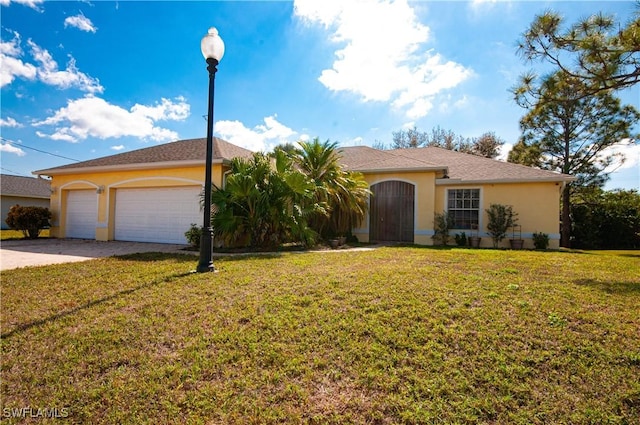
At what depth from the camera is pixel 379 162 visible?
1363cm

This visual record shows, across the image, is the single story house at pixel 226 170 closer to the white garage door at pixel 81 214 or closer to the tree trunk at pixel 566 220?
the white garage door at pixel 81 214

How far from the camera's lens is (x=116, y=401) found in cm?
256

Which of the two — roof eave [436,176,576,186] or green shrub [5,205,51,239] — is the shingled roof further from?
green shrub [5,205,51,239]

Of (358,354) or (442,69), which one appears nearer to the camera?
(358,354)

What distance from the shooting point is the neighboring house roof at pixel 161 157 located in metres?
11.1

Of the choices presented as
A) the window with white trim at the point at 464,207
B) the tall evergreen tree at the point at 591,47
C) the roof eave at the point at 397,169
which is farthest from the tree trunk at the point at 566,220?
the tall evergreen tree at the point at 591,47

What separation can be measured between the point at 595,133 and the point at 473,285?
1933cm

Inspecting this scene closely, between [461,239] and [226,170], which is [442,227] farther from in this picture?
[226,170]

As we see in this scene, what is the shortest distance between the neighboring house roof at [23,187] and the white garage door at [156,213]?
1866 cm

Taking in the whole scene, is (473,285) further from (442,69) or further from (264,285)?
(442,69)

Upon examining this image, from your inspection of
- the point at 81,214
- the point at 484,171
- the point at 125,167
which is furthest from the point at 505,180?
the point at 81,214

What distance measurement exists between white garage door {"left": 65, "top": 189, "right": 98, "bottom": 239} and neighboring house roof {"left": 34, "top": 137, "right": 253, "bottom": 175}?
1175 millimetres

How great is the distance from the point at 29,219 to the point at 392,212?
16579 mm

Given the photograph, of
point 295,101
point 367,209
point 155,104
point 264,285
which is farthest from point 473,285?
point 155,104
